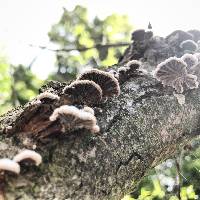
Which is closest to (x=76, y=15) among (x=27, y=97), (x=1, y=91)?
(x=27, y=97)

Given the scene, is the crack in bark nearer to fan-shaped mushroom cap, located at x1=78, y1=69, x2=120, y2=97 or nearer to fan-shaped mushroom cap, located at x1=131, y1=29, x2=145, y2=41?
fan-shaped mushroom cap, located at x1=78, y1=69, x2=120, y2=97

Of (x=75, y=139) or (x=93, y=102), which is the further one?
(x=93, y=102)

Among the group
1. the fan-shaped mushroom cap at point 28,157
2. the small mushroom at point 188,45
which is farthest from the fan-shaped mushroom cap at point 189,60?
the fan-shaped mushroom cap at point 28,157

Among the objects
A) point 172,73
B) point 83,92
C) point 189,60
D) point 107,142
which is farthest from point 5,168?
point 189,60

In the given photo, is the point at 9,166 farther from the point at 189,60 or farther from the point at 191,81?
the point at 189,60

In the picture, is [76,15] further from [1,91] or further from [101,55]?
[1,91]

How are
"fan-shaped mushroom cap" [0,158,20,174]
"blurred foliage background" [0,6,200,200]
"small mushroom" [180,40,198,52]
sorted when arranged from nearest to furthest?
"fan-shaped mushroom cap" [0,158,20,174] → "small mushroom" [180,40,198,52] → "blurred foliage background" [0,6,200,200]

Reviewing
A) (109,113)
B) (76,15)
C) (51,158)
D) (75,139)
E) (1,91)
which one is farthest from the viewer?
(76,15)

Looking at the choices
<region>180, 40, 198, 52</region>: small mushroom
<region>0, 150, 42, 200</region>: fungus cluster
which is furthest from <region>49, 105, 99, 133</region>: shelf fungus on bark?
<region>180, 40, 198, 52</region>: small mushroom
